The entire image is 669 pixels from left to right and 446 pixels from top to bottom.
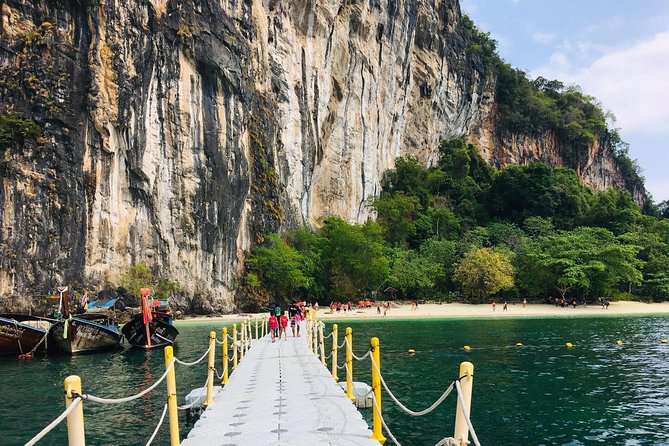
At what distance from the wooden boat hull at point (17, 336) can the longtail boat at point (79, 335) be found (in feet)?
1.88

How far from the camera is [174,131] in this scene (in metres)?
36.6

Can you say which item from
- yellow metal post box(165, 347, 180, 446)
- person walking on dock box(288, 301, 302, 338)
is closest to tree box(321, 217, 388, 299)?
person walking on dock box(288, 301, 302, 338)

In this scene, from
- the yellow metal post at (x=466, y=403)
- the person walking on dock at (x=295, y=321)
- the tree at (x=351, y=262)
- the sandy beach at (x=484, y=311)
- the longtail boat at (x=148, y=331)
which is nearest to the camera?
the yellow metal post at (x=466, y=403)

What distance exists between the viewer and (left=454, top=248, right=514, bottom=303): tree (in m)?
45.8

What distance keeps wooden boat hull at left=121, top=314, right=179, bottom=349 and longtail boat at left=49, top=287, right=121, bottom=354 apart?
0.69 m

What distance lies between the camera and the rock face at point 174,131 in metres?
31.4

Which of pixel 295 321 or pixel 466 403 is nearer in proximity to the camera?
pixel 466 403

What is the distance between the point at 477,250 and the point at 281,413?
44012mm

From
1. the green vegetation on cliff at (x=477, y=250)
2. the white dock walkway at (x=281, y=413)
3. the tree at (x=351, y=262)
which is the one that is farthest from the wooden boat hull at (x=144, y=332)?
the tree at (x=351, y=262)

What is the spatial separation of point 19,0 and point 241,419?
35.1 m

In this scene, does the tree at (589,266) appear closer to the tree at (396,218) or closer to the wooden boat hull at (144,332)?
the tree at (396,218)

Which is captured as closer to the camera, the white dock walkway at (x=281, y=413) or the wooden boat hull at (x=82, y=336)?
the white dock walkway at (x=281, y=413)

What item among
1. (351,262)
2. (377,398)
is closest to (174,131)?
(351,262)

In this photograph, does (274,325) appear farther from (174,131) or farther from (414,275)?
(414,275)
